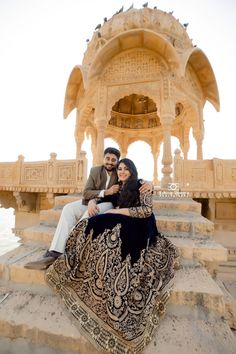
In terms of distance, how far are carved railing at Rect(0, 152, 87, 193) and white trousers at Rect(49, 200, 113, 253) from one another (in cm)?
367

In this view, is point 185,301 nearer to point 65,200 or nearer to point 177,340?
point 177,340

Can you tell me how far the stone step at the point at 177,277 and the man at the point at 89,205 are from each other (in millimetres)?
158

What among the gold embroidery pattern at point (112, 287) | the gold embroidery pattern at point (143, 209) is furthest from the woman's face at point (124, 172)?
the gold embroidery pattern at point (112, 287)

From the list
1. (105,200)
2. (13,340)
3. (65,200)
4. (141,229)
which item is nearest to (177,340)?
(141,229)

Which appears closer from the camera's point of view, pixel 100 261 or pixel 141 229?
pixel 100 261

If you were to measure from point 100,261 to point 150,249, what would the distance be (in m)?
0.51

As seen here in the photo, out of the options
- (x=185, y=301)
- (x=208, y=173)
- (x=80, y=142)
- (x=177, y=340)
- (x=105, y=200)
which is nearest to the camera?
(x=177, y=340)

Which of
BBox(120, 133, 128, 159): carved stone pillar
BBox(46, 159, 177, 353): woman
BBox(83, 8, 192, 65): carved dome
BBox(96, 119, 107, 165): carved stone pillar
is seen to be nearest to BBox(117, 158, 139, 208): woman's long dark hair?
BBox(46, 159, 177, 353): woman

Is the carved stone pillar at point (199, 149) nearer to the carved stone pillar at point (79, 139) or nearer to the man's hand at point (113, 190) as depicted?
the carved stone pillar at point (79, 139)

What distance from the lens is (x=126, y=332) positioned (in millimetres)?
1320

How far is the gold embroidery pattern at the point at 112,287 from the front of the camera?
1.34m

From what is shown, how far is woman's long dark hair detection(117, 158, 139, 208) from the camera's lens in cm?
218

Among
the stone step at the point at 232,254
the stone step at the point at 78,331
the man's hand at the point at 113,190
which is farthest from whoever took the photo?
the stone step at the point at 232,254

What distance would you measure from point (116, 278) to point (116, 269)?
7 centimetres
